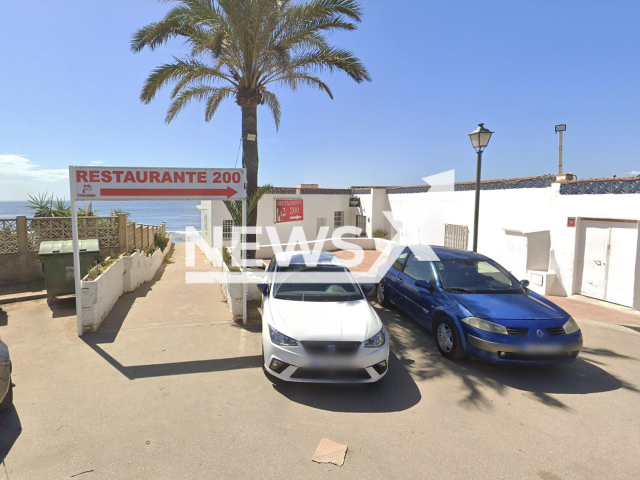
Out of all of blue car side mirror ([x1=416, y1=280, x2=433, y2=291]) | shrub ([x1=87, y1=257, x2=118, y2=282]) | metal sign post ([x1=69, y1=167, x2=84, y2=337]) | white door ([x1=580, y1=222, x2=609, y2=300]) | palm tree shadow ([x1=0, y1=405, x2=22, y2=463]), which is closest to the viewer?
palm tree shadow ([x1=0, y1=405, x2=22, y2=463])

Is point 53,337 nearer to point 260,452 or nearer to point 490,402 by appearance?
point 260,452

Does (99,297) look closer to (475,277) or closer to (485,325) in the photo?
(485,325)

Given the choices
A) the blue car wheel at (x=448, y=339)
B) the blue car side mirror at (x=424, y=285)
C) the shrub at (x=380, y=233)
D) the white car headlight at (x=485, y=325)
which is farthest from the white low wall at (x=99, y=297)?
the shrub at (x=380, y=233)

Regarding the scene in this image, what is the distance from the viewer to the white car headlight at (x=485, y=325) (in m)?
4.98

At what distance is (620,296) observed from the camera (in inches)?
345

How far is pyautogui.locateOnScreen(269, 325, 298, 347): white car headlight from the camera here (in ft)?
14.6

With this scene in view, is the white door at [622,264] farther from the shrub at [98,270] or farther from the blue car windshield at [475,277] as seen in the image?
the shrub at [98,270]

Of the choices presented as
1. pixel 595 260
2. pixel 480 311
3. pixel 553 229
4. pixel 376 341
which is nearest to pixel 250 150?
pixel 376 341

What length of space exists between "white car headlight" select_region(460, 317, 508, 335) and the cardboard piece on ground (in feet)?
8.57

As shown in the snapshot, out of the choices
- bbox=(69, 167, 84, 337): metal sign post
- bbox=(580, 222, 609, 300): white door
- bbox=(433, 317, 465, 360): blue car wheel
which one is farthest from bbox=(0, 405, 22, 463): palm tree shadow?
→ bbox=(580, 222, 609, 300): white door

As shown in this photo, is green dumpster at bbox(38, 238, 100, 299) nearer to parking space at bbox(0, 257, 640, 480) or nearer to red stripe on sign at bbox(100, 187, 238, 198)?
parking space at bbox(0, 257, 640, 480)

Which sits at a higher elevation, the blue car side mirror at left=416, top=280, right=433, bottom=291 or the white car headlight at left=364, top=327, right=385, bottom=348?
the blue car side mirror at left=416, top=280, right=433, bottom=291

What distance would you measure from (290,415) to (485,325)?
113 inches

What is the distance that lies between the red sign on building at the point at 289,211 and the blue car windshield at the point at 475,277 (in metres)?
13.3
